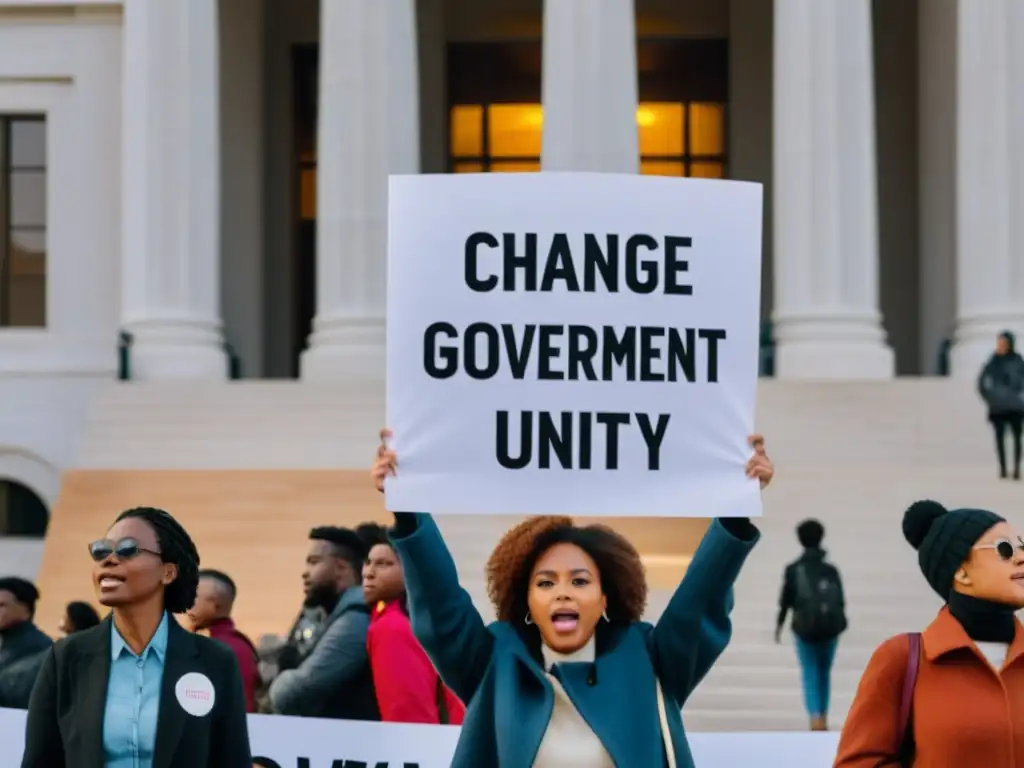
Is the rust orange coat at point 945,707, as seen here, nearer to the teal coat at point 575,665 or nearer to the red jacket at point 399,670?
the teal coat at point 575,665

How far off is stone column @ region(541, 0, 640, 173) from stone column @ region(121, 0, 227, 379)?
18.1 feet

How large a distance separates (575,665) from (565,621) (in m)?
0.13

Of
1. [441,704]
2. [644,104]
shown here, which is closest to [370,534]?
[441,704]

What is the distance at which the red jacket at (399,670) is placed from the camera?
8414mm

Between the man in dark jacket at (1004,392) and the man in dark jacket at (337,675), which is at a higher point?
the man in dark jacket at (1004,392)

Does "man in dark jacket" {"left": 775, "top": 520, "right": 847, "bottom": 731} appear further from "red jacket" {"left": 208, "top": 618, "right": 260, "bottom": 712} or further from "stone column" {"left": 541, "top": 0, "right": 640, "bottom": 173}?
"stone column" {"left": 541, "top": 0, "right": 640, "bottom": 173}

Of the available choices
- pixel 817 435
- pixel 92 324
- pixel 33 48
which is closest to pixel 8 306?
pixel 92 324

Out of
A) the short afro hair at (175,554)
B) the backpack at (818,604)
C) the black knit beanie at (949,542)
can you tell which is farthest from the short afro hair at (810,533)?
the short afro hair at (175,554)

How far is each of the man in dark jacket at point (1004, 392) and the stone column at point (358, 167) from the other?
945 cm

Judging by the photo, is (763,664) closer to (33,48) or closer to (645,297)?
(645,297)

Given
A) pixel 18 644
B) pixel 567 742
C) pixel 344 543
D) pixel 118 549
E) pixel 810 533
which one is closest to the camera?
pixel 567 742

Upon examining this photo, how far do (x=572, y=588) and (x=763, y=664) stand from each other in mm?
13370

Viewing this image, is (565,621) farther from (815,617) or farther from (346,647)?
(815,617)

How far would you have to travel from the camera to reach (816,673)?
53.0 feet
